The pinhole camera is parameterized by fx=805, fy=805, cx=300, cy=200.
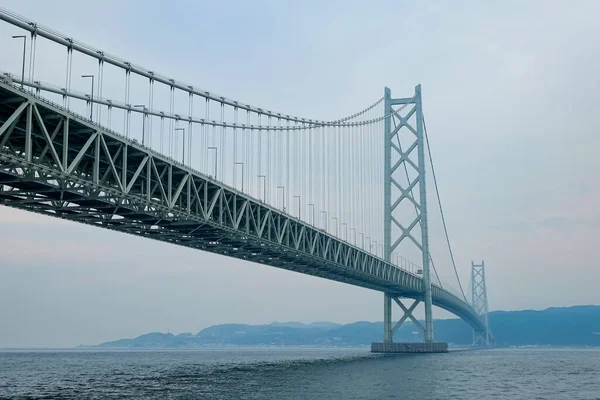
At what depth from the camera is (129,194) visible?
109 ft

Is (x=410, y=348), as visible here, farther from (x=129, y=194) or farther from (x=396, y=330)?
(x=129, y=194)

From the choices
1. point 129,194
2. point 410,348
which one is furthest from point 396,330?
point 129,194

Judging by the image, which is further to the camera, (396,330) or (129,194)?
(396,330)

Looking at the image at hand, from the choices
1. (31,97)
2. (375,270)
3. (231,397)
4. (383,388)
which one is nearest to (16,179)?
(31,97)

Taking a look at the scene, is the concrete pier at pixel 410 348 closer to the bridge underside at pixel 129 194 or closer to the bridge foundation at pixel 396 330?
the bridge foundation at pixel 396 330

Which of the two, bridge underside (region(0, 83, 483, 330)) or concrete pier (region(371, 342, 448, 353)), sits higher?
bridge underside (region(0, 83, 483, 330))

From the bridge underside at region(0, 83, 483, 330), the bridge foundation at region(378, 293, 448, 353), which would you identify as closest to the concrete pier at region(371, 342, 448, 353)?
the bridge foundation at region(378, 293, 448, 353)

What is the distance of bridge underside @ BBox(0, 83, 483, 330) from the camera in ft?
90.9

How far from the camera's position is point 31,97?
26109mm

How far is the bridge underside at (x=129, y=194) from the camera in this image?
27703 mm

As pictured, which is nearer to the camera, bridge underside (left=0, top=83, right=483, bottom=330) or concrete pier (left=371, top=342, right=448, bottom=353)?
bridge underside (left=0, top=83, right=483, bottom=330)

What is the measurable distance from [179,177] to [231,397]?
11050 mm

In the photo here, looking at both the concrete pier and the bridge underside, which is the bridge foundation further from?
the bridge underside

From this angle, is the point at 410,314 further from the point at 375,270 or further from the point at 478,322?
the point at 478,322
